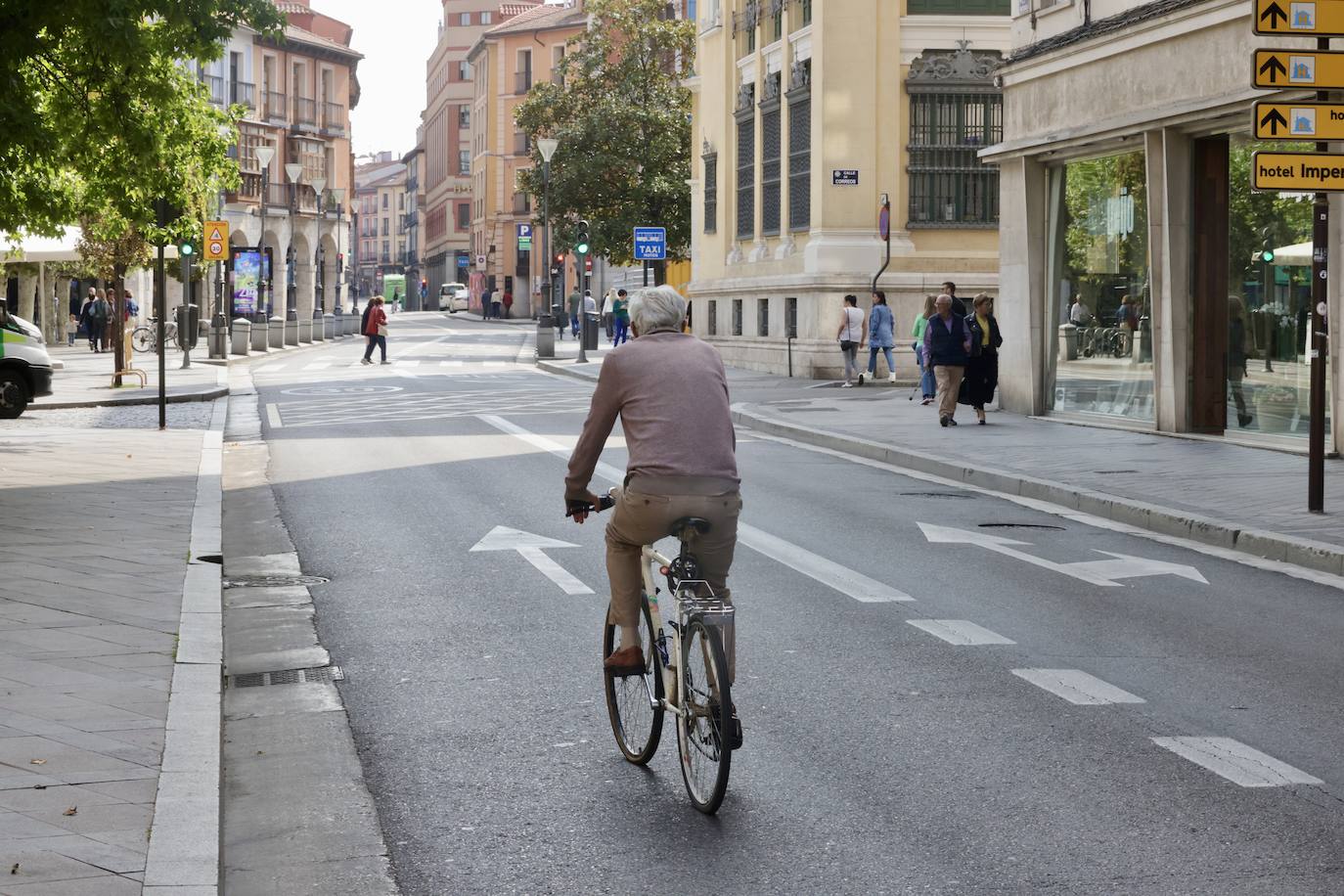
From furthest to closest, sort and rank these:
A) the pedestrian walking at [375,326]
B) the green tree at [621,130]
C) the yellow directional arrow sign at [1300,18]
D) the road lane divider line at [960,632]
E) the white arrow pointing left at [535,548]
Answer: the green tree at [621,130] < the pedestrian walking at [375,326] < the yellow directional arrow sign at [1300,18] < the white arrow pointing left at [535,548] < the road lane divider line at [960,632]

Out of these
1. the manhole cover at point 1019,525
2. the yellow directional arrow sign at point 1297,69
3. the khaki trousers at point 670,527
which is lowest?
the manhole cover at point 1019,525

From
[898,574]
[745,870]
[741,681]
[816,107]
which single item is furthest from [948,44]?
[745,870]

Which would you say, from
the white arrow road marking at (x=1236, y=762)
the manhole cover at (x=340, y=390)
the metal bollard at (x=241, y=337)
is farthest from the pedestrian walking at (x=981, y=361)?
the metal bollard at (x=241, y=337)

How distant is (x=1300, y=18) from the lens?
12328 mm

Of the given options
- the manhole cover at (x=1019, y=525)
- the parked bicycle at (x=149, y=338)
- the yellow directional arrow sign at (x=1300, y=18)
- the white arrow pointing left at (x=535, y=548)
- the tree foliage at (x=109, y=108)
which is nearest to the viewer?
the white arrow pointing left at (x=535, y=548)

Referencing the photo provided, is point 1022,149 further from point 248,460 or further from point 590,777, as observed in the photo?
point 590,777

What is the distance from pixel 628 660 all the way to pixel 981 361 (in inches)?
651

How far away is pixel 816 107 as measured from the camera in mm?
33688

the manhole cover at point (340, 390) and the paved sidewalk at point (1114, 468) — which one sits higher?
the manhole cover at point (340, 390)

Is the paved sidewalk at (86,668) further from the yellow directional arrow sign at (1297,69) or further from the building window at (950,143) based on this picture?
the building window at (950,143)

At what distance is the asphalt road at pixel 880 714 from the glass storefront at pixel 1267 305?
5501 millimetres

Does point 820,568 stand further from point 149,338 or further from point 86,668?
point 149,338

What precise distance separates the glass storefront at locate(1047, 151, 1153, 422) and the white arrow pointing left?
10320 mm

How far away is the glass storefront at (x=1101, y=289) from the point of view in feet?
67.6
